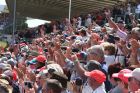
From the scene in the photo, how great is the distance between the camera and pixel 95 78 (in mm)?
5766

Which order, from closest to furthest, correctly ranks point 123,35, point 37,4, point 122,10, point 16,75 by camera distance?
point 16,75 → point 123,35 → point 122,10 → point 37,4

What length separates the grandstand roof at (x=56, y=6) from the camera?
3766 cm

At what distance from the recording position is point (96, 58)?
6.99m

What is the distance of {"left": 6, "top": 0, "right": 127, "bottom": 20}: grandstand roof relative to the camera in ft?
124

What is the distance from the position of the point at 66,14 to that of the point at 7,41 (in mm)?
16022

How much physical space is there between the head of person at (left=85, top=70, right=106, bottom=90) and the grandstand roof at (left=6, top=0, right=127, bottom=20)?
2922cm

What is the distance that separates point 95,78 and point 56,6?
121 feet

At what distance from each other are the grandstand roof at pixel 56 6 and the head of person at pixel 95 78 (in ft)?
95.9

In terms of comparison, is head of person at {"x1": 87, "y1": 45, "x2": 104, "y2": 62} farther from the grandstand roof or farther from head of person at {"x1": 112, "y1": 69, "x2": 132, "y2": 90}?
the grandstand roof

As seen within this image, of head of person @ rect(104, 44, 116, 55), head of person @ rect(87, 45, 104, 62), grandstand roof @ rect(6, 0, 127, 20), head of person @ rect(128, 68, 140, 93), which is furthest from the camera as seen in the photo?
grandstand roof @ rect(6, 0, 127, 20)

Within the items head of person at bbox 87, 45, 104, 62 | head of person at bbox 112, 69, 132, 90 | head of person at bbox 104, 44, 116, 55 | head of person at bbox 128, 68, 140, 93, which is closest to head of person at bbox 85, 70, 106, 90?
head of person at bbox 112, 69, 132, 90

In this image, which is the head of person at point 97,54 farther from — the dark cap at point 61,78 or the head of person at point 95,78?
the dark cap at point 61,78

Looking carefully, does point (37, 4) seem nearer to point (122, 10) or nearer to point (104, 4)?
point (104, 4)

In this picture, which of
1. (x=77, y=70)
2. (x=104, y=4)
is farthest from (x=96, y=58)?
(x=104, y=4)
